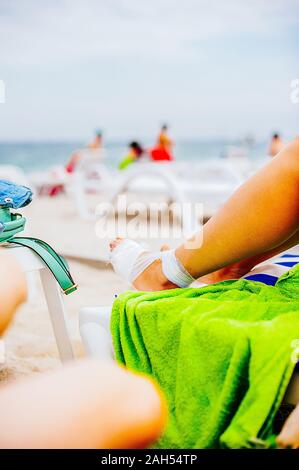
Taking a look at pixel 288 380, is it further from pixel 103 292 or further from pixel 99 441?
pixel 103 292

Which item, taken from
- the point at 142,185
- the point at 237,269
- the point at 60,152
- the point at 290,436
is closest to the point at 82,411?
the point at 290,436

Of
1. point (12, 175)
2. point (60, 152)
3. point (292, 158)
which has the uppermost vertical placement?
point (292, 158)

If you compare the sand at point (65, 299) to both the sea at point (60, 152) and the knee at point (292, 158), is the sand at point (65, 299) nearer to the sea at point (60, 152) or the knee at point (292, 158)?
the knee at point (292, 158)

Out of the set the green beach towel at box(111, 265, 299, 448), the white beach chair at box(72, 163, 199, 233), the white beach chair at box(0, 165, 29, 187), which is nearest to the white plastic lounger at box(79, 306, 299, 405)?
the green beach towel at box(111, 265, 299, 448)

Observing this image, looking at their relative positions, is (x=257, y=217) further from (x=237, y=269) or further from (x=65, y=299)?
(x=65, y=299)

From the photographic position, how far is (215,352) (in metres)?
0.87

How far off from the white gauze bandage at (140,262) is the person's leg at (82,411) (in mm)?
650

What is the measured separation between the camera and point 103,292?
2.24 metres

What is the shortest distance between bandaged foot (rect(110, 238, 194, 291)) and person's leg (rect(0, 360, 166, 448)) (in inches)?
25.8

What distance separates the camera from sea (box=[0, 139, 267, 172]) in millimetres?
Result: 19047

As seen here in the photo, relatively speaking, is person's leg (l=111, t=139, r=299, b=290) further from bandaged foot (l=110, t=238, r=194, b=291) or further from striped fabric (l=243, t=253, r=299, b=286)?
striped fabric (l=243, t=253, r=299, b=286)

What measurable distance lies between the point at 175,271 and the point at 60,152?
842 inches

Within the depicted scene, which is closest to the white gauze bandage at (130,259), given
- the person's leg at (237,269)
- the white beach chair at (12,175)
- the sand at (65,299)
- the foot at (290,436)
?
the person's leg at (237,269)

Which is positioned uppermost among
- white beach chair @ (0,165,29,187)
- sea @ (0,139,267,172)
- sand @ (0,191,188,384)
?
white beach chair @ (0,165,29,187)
